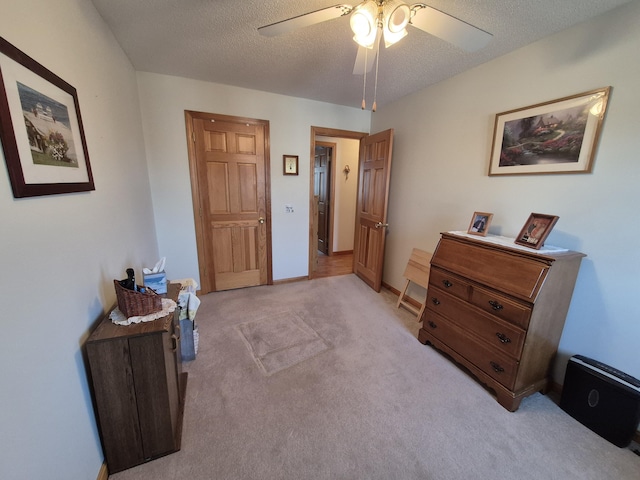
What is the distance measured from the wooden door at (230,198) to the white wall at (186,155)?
Result: 0.30 ft

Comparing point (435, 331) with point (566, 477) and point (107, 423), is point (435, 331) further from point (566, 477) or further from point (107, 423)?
point (107, 423)

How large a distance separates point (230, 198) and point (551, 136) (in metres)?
2.96

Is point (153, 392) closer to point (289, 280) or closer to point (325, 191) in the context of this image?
point (289, 280)

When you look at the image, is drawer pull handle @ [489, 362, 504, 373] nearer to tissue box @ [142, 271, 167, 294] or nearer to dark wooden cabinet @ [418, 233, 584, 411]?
dark wooden cabinet @ [418, 233, 584, 411]

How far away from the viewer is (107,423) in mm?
1138

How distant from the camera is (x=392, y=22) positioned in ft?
3.76

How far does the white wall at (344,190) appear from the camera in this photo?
4.43 meters

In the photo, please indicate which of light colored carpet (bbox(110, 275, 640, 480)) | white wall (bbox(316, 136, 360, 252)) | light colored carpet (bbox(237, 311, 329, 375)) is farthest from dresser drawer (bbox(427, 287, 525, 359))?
white wall (bbox(316, 136, 360, 252))

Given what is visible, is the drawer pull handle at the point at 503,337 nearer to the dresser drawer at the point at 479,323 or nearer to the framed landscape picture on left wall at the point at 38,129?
the dresser drawer at the point at 479,323

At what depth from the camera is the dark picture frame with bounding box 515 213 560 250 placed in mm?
1525

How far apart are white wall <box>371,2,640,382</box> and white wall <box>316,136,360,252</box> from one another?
2.12 metres

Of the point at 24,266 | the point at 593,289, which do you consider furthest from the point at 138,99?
the point at 593,289

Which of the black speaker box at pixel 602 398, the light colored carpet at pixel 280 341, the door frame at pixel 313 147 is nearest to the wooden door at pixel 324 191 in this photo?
the door frame at pixel 313 147

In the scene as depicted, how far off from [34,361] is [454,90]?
126 inches
